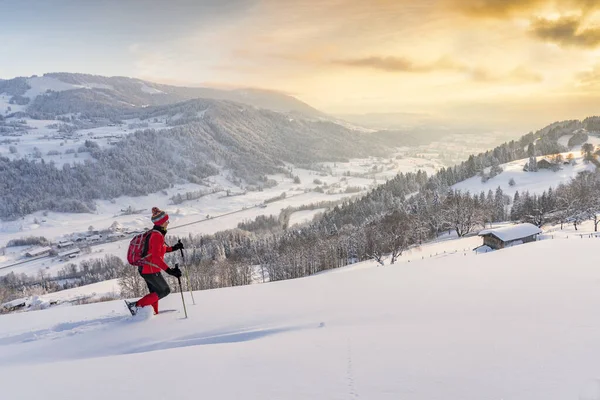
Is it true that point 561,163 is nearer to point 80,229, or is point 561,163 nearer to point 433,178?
point 433,178

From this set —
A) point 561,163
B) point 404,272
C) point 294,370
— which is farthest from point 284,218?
point 294,370

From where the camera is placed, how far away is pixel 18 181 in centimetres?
14400

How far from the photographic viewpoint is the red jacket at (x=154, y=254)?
27.8ft

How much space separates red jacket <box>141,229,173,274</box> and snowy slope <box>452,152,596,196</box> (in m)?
96.5

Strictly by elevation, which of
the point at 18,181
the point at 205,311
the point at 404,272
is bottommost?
the point at 404,272

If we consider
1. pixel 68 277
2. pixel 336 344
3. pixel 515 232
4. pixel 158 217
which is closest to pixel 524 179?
pixel 515 232

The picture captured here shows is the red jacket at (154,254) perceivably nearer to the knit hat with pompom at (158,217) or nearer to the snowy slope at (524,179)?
the knit hat with pompom at (158,217)

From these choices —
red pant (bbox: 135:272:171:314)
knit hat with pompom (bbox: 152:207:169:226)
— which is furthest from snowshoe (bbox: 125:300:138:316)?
knit hat with pompom (bbox: 152:207:169:226)

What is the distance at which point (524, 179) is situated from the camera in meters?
93.0

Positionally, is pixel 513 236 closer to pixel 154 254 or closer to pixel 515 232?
pixel 515 232

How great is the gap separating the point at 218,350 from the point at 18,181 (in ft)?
607

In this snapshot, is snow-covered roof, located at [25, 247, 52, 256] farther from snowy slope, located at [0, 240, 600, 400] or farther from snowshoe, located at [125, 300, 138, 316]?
snowshoe, located at [125, 300, 138, 316]

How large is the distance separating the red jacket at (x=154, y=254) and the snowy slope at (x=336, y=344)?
131cm

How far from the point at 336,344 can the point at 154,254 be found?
5319 millimetres
